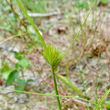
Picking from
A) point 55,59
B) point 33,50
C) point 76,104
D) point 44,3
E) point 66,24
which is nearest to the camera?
point 55,59

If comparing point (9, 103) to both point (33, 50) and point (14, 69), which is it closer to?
point (14, 69)

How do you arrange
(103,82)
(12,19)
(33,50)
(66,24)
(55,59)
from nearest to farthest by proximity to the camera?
(55,59) < (103,82) < (33,50) < (12,19) < (66,24)

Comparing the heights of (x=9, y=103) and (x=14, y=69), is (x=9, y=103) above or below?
below

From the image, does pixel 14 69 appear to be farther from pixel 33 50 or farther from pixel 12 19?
pixel 12 19

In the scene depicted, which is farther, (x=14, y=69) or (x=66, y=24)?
(x=66, y=24)

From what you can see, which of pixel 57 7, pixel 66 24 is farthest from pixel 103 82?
pixel 57 7

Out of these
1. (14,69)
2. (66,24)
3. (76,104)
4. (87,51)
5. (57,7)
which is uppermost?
(57,7)

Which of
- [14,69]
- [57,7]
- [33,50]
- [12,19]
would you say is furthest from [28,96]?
[57,7]

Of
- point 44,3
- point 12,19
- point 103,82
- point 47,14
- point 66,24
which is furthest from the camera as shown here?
point 44,3

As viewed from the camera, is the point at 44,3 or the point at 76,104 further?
the point at 44,3
